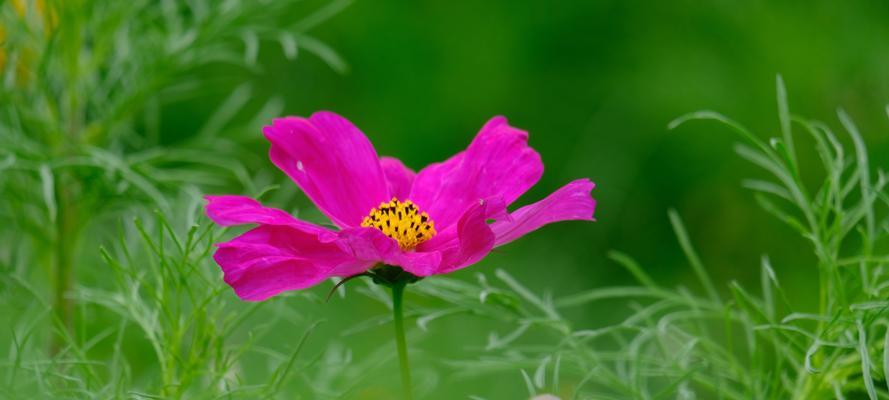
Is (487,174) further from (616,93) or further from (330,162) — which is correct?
(616,93)

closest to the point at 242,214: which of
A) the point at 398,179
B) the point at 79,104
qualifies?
the point at 398,179

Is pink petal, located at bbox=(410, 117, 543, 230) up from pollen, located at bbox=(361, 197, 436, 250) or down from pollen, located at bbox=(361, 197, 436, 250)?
up

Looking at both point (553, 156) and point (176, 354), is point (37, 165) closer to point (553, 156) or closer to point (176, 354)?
point (176, 354)

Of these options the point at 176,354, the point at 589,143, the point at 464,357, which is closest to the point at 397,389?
the point at 176,354

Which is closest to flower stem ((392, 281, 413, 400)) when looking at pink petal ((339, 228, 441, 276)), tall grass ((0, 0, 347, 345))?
pink petal ((339, 228, 441, 276))

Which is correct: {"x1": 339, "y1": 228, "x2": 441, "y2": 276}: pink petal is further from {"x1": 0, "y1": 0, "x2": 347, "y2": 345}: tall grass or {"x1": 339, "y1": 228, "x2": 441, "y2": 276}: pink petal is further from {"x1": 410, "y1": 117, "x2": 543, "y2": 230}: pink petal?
{"x1": 0, "y1": 0, "x2": 347, "y2": 345}: tall grass

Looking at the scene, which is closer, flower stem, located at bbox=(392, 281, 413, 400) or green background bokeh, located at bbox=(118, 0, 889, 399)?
flower stem, located at bbox=(392, 281, 413, 400)

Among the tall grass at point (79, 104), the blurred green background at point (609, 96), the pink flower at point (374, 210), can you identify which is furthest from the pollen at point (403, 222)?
the blurred green background at point (609, 96)
